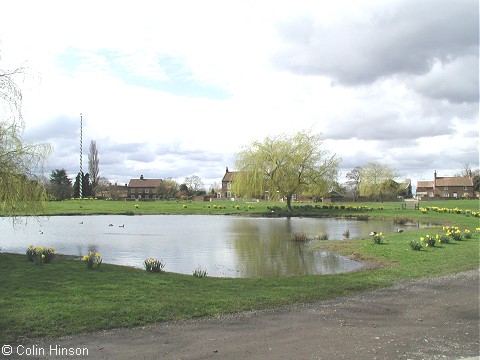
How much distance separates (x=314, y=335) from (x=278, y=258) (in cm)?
1138

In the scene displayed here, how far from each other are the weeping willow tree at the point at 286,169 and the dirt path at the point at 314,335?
42105 millimetres

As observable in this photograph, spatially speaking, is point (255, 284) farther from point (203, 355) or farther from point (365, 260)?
point (365, 260)

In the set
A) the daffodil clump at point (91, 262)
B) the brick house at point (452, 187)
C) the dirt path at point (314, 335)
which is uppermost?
the brick house at point (452, 187)

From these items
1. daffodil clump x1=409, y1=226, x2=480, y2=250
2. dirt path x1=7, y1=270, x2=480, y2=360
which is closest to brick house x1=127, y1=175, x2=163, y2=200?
daffodil clump x1=409, y1=226, x2=480, y2=250

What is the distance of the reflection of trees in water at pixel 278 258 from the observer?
15008 millimetres

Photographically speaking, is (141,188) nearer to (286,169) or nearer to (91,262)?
(286,169)

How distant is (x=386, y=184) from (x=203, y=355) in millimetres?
98929

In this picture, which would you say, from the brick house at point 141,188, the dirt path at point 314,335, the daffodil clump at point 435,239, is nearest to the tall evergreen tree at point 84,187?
the brick house at point 141,188

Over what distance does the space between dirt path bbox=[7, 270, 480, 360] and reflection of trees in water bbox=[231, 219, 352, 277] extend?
243 inches

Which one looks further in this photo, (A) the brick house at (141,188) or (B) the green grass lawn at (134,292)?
(A) the brick house at (141,188)

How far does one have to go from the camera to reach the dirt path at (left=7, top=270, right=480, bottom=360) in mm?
5938

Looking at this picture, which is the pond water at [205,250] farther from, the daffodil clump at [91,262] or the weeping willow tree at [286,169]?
the weeping willow tree at [286,169]

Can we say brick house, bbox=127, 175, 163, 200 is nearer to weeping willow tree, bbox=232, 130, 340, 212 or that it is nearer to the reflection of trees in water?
weeping willow tree, bbox=232, 130, 340, 212

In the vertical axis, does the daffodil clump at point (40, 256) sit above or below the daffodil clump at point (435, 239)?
above
